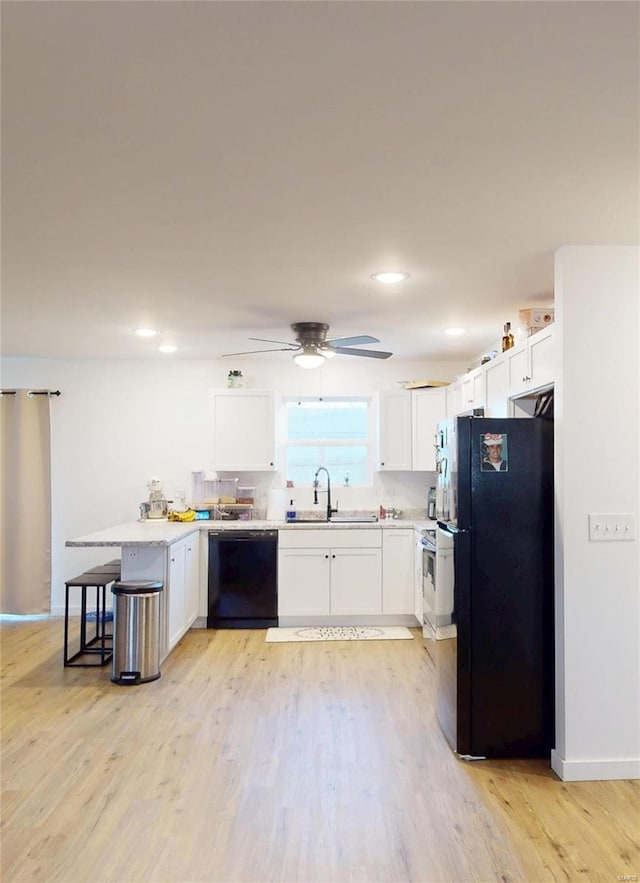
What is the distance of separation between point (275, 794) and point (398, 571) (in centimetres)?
292

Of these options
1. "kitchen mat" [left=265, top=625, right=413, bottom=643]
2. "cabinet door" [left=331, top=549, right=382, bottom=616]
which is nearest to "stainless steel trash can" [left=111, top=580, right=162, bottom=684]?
"kitchen mat" [left=265, top=625, right=413, bottom=643]

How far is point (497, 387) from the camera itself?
13.2 ft

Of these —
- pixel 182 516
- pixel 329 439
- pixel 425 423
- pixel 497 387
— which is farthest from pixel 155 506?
pixel 497 387

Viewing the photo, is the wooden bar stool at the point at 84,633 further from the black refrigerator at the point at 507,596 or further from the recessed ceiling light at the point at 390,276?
the recessed ceiling light at the point at 390,276

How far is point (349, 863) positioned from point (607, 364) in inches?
92.7

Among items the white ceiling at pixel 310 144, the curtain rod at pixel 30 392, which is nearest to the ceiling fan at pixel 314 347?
the white ceiling at pixel 310 144

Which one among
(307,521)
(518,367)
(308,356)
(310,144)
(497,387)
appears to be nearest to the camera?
(310,144)

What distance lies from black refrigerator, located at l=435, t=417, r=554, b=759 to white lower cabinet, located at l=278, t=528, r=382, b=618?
2.39 metres

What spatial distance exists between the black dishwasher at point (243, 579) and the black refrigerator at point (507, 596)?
265 centimetres

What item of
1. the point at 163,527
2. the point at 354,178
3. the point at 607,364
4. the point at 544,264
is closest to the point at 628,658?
the point at 607,364

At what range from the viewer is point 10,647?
4957 millimetres

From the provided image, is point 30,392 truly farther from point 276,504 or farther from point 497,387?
point 497,387

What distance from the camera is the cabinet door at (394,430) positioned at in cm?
592

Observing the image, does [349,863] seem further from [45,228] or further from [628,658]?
[45,228]
